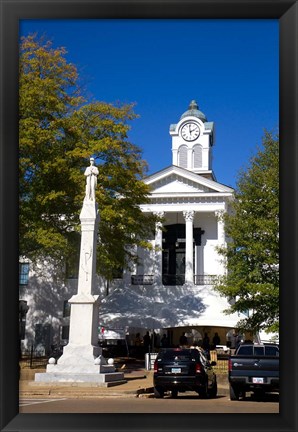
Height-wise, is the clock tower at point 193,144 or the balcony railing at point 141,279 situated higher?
the clock tower at point 193,144

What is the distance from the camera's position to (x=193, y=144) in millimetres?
57500

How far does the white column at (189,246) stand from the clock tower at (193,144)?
1097 centimetres

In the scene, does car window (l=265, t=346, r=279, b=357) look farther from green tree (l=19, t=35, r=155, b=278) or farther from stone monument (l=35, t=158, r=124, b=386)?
green tree (l=19, t=35, r=155, b=278)

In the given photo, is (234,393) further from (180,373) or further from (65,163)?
(65,163)

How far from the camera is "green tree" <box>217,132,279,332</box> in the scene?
2430 cm

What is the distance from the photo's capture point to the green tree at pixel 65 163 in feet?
86.9

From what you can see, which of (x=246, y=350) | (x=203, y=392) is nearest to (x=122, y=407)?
(x=203, y=392)

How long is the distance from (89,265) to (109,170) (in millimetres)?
9788

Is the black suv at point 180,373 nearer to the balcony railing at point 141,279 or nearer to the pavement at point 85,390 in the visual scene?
the pavement at point 85,390

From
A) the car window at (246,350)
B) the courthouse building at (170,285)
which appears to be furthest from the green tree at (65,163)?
the car window at (246,350)

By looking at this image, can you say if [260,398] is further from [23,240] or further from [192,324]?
[192,324]

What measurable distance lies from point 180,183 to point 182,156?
11.8 meters

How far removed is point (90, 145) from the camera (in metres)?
28.5
